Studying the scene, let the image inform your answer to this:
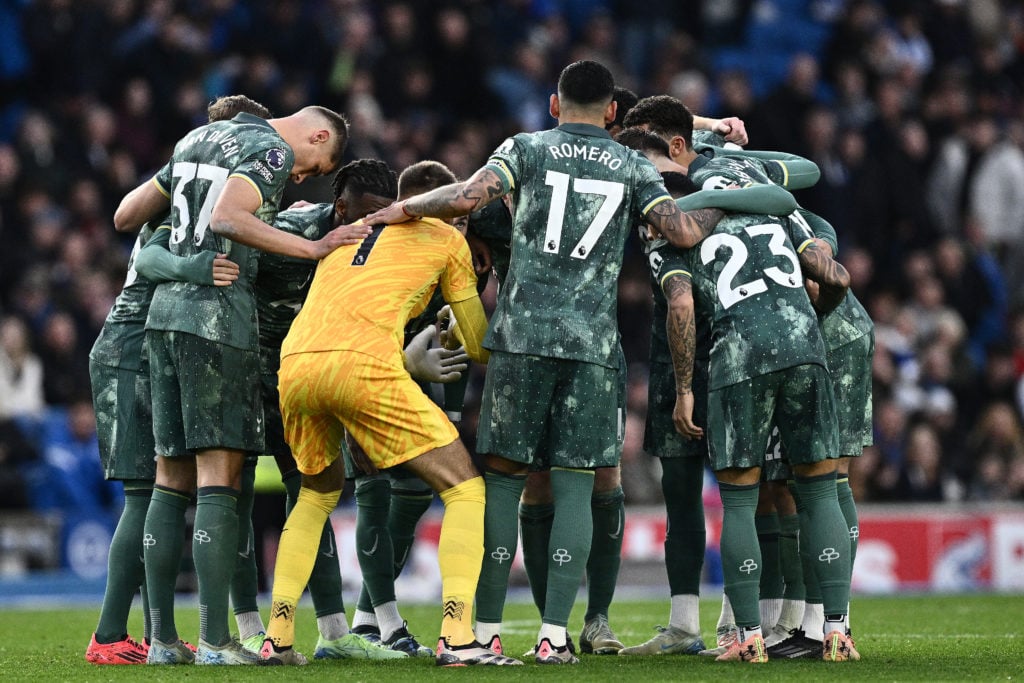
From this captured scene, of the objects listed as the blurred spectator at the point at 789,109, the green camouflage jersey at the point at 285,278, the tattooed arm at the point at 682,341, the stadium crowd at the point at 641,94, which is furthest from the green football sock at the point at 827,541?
the blurred spectator at the point at 789,109

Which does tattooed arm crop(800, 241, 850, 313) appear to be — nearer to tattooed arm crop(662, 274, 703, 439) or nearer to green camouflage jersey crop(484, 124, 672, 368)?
tattooed arm crop(662, 274, 703, 439)

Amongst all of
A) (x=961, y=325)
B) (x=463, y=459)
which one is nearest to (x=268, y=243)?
(x=463, y=459)

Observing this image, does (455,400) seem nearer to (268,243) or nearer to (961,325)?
(268,243)

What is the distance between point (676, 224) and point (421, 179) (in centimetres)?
118

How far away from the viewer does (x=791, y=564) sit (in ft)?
24.8

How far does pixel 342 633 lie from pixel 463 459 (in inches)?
51.6

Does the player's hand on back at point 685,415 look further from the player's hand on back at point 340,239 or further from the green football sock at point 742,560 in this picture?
the player's hand on back at point 340,239

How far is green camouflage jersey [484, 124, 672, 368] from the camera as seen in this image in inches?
259

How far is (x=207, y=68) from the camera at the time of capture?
51.8ft

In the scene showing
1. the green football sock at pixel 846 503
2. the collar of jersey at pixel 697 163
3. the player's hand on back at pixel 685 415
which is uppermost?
the collar of jersey at pixel 697 163

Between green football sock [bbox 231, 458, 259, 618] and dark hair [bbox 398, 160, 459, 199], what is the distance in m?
1.50

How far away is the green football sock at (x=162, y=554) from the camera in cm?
668

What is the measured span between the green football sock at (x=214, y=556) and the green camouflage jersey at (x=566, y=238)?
4.44 ft

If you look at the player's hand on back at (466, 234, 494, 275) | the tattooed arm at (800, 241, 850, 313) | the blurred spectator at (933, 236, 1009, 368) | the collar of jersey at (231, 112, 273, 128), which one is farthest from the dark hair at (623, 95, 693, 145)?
the blurred spectator at (933, 236, 1009, 368)
